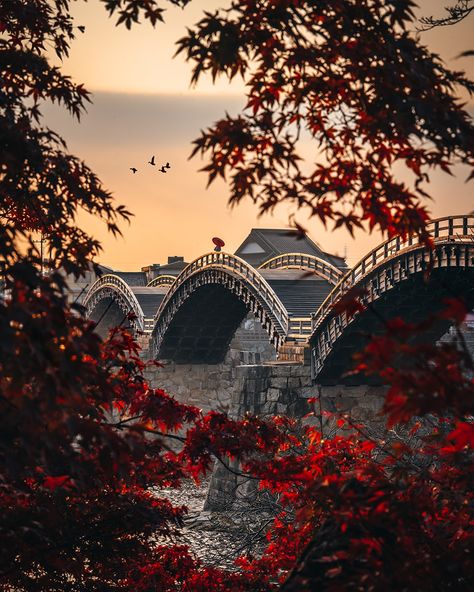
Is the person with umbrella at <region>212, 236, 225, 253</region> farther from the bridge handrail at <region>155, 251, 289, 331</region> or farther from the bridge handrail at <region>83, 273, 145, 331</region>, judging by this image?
the bridge handrail at <region>155, 251, 289, 331</region>

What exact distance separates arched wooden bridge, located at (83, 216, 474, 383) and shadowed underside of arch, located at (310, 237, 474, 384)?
0.03 m

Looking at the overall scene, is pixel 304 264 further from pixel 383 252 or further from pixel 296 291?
pixel 383 252

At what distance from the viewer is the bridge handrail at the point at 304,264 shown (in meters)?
36.7

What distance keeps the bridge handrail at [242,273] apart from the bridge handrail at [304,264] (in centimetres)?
295

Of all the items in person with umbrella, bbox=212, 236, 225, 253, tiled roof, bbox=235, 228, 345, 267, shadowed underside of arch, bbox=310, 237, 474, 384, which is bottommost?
shadowed underside of arch, bbox=310, 237, 474, 384

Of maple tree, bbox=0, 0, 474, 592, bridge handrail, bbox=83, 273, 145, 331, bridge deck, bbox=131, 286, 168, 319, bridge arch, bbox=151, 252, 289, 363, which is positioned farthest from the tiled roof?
maple tree, bbox=0, 0, 474, 592

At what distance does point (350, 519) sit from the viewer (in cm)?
548

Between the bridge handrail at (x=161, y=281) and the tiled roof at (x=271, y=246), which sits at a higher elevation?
the tiled roof at (x=271, y=246)

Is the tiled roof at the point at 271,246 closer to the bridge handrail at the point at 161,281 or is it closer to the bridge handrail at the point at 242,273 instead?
the bridge handrail at the point at 161,281

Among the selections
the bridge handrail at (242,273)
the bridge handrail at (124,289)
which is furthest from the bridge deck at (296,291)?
the bridge handrail at (124,289)

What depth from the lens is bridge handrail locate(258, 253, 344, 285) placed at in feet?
121

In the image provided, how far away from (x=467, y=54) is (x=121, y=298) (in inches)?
1940

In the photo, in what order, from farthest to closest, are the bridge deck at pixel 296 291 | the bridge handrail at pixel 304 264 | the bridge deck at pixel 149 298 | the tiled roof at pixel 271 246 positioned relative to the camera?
the tiled roof at pixel 271 246
the bridge deck at pixel 149 298
the bridge deck at pixel 296 291
the bridge handrail at pixel 304 264

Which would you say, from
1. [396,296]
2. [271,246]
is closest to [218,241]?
[271,246]
